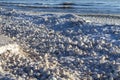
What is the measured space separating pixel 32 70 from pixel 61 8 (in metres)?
24.3

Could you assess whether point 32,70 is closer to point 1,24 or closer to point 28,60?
point 28,60

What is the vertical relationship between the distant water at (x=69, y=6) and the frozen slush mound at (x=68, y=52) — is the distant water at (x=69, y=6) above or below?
below

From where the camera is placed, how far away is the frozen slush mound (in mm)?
9938

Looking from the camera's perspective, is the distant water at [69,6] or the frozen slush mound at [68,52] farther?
the distant water at [69,6]

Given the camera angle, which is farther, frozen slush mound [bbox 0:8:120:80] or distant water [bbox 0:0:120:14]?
distant water [bbox 0:0:120:14]

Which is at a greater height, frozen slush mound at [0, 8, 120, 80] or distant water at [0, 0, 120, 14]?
frozen slush mound at [0, 8, 120, 80]

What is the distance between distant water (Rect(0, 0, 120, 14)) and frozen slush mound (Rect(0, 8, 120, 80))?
43.9 feet

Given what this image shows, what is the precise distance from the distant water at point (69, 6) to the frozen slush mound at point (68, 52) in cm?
1339

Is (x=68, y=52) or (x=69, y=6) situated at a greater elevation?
(x=68, y=52)

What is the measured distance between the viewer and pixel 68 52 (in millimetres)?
12500

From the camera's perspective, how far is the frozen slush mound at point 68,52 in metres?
9.94

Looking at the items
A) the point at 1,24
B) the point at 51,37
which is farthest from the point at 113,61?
the point at 1,24

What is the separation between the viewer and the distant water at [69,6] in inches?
1260

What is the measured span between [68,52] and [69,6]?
23420 mm
